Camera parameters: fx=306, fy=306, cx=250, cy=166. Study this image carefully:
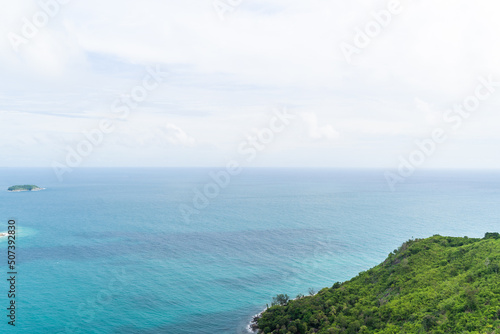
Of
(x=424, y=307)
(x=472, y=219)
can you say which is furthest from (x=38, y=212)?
(x=472, y=219)

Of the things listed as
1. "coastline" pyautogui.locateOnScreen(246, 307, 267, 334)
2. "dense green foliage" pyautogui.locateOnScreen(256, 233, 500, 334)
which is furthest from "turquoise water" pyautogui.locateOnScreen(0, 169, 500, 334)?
"dense green foliage" pyautogui.locateOnScreen(256, 233, 500, 334)

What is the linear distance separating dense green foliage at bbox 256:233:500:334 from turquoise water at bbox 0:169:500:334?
10.8m

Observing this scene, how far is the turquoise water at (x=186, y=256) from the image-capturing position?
47969 mm

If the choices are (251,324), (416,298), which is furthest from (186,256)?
(416,298)

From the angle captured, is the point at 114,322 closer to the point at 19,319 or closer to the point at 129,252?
the point at 19,319

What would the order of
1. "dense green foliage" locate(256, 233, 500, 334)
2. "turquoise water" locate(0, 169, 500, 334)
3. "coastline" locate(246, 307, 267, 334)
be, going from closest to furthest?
"dense green foliage" locate(256, 233, 500, 334), "coastline" locate(246, 307, 267, 334), "turquoise water" locate(0, 169, 500, 334)

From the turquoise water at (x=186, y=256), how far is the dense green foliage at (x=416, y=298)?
1078 cm

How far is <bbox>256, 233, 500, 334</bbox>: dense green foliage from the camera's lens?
94.1ft

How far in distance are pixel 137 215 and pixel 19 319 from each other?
80231 millimetres

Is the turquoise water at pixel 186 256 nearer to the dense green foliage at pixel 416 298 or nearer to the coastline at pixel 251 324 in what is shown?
the coastline at pixel 251 324

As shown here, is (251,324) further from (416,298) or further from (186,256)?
(186,256)

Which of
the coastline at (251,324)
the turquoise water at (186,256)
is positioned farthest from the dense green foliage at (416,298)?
the turquoise water at (186,256)

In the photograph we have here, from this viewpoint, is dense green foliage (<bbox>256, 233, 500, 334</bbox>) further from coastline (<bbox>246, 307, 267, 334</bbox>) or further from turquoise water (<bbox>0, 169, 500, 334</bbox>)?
turquoise water (<bbox>0, 169, 500, 334</bbox>)

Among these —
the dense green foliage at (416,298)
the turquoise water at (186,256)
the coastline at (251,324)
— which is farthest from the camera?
the turquoise water at (186,256)
